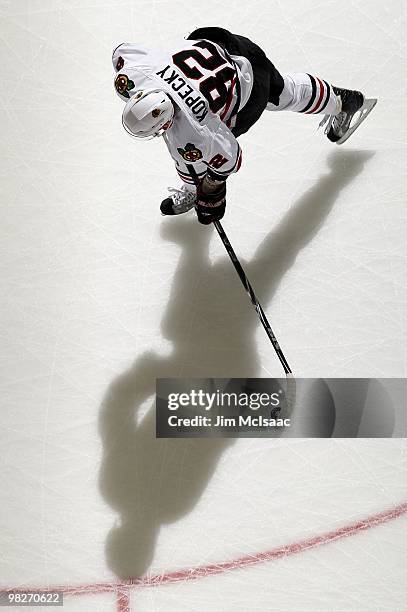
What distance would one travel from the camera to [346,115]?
2818mm

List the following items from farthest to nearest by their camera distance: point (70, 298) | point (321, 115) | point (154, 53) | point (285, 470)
→ point (321, 115), point (70, 298), point (285, 470), point (154, 53)

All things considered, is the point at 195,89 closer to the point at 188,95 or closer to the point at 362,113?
the point at 188,95

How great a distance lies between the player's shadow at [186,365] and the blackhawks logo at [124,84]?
561 mm

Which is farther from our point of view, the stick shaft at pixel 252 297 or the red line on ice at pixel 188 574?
the stick shaft at pixel 252 297

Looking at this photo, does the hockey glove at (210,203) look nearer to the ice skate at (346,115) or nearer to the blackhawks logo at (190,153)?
the blackhawks logo at (190,153)

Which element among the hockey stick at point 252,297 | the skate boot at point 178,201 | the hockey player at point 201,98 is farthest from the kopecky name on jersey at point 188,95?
the skate boot at point 178,201

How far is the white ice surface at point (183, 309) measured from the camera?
2463 millimetres

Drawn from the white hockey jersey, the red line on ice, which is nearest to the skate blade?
the white hockey jersey

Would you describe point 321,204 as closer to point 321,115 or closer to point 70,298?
point 321,115

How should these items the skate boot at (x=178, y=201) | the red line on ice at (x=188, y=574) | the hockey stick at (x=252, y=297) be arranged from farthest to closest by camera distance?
the skate boot at (x=178, y=201) < the hockey stick at (x=252, y=297) < the red line on ice at (x=188, y=574)

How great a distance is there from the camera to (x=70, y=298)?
105 inches

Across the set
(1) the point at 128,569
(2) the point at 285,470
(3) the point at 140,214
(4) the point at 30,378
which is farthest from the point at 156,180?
(1) the point at 128,569

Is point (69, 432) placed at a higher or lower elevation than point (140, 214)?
lower

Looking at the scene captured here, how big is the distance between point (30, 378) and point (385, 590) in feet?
3.41
